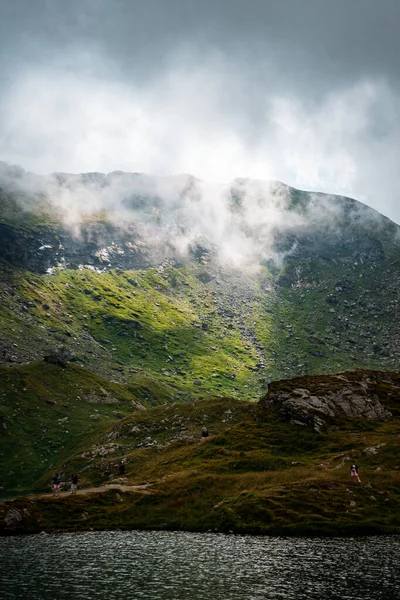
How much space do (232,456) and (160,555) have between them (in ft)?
152

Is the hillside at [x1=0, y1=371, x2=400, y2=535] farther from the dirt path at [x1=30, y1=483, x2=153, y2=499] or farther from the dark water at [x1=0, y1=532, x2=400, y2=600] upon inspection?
the dark water at [x1=0, y1=532, x2=400, y2=600]

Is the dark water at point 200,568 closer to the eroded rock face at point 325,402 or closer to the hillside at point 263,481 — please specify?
the hillside at point 263,481

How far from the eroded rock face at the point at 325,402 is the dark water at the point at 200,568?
4727 centimetres

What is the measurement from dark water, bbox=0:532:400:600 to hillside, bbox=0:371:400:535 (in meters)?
8.38

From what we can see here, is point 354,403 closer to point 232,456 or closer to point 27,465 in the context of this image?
point 232,456

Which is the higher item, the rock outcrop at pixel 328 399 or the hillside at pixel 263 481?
the rock outcrop at pixel 328 399

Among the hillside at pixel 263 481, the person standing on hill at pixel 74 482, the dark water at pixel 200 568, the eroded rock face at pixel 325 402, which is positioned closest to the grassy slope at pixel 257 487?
the hillside at pixel 263 481

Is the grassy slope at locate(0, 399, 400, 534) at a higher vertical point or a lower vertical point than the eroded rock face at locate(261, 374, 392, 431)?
lower

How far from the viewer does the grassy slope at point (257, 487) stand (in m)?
73.1

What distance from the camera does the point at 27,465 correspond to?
542 feet

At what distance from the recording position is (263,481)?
87125 millimetres

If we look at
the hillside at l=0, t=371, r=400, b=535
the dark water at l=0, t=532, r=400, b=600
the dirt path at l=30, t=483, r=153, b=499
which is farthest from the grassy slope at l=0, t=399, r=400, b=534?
the dark water at l=0, t=532, r=400, b=600

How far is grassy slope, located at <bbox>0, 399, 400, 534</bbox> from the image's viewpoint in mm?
73062

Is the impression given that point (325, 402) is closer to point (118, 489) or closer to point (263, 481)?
point (263, 481)
